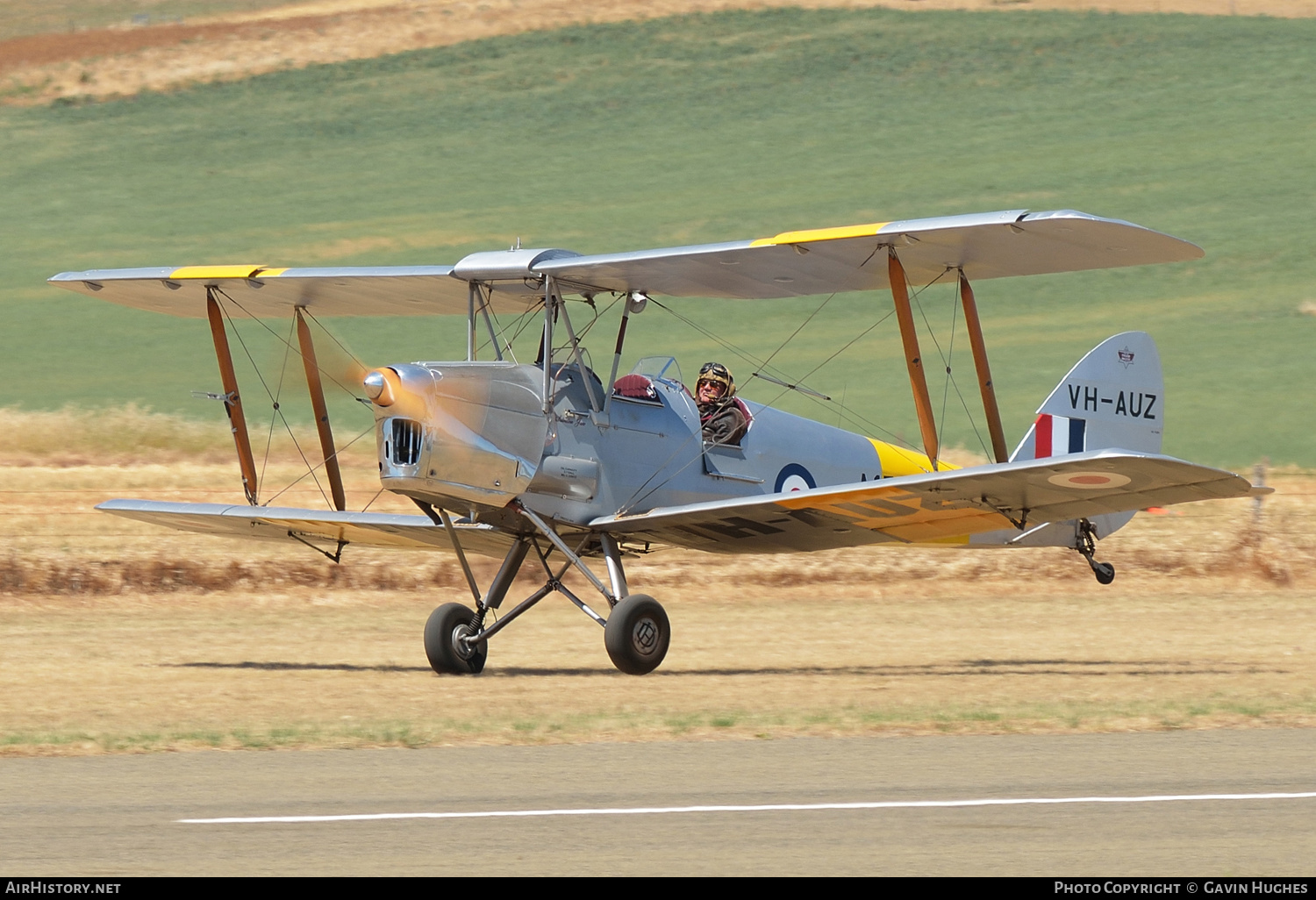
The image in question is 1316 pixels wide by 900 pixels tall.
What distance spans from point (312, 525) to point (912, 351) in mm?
5119

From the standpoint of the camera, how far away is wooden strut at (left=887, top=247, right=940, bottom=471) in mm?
11719

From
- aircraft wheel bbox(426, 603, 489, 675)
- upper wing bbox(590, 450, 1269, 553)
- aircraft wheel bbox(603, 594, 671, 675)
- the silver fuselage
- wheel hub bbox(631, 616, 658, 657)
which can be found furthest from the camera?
aircraft wheel bbox(426, 603, 489, 675)

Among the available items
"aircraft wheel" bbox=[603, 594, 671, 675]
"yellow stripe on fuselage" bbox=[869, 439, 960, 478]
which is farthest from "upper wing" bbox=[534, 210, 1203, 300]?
"aircraft wheel" bbox=[603, 594, 671, 675]

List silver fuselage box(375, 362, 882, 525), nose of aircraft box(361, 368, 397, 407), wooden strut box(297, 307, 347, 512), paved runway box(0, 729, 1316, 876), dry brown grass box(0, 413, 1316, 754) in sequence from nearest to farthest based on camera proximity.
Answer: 1. paved runway box(0, 729, 1316, 876)
2. dry brown grass box(0, 413, 1316, 754)
3. nose of aircraft box(361, 368, 397, 407)
4. silver fuselage box(375, 362, 882, 525)
5. wooden strut box(297, 307, 347, 512)

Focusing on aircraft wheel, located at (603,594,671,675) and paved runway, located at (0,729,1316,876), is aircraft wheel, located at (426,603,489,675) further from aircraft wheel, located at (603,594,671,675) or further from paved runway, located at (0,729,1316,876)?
paved runway, located at (0,729,1316,876)

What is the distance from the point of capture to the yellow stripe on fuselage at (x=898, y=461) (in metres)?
14.5

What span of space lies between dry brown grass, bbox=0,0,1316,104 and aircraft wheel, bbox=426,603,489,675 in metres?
46.5

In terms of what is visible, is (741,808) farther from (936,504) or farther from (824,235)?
(824,235)

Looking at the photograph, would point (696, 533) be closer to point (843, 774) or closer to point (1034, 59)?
point (843, 774)

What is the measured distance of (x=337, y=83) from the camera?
2178 inches

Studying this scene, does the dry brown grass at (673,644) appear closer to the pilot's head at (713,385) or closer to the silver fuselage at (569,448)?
the silver fuselage at (569,448)

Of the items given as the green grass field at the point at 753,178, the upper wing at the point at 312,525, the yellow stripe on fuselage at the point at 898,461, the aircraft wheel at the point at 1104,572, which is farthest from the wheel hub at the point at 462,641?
the green grass field at the point at 753,178

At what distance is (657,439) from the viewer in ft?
42.7

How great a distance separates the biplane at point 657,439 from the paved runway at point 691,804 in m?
2.78
